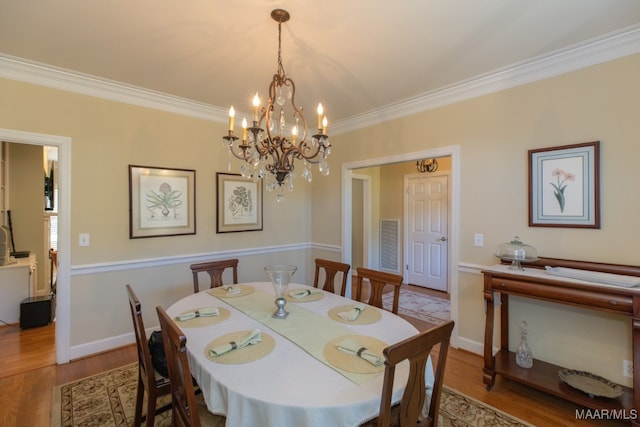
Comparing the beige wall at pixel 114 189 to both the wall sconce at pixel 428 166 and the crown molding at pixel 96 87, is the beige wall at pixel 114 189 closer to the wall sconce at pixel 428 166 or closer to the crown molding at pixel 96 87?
the crown molding at pixel 96 87

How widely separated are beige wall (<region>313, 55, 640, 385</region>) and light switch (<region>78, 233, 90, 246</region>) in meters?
3.31

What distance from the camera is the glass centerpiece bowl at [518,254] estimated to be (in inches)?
91.8

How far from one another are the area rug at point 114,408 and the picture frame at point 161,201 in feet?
4.28

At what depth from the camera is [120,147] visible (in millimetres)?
2895

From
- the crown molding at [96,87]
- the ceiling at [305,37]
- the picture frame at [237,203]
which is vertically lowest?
the picture frame at [237,203]

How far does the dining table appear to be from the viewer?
3.51ft

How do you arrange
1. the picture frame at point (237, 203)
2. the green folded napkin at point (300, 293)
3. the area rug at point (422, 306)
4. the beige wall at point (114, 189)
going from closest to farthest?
1. the green folded napkin at point (300, 293)
2. the beige wall at point (114, 189)
3. the picture frame at point (237, 203)
4. the area rug at point (422, 306)

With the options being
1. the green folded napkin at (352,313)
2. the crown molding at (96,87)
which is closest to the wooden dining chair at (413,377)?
the green folded napkin at (352,313)

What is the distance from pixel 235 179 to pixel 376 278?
2.25m

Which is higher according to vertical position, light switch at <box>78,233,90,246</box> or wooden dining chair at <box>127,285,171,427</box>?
light switch at <box>78,233,90,246</box>

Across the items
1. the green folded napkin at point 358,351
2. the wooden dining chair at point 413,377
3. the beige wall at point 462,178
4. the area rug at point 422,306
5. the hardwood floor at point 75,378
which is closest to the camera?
the wooden dining chair at point 413,377

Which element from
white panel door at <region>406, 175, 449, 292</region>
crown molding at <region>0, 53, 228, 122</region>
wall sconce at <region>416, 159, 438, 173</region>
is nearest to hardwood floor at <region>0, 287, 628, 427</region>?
white panel door at <region>406, 175, 449, 292</region>

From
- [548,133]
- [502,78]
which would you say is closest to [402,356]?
[548,133]

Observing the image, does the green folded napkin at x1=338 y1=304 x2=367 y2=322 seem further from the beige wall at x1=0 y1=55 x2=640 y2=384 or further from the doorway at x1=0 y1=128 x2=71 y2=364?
the doorway at x1=0 y1=128 x2=71 y2=364
